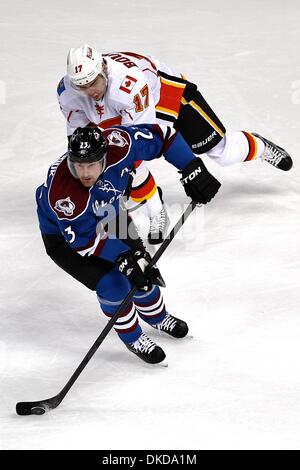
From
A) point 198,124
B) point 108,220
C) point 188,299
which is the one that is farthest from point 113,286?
point 198,124

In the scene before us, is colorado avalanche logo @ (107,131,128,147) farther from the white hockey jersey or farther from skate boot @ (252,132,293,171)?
skate boot @ (252,132,293,171)

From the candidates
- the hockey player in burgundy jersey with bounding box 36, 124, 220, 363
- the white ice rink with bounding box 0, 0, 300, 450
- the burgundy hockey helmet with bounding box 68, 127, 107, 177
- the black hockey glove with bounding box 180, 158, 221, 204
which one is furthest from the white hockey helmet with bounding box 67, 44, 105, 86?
the white ice rink with bounding box 0, 0, 300, 450

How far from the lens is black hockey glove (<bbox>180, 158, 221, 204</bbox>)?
12.2 ft

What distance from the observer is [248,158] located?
490 cm

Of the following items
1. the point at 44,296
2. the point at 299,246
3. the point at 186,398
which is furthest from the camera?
→ the point at 299,246

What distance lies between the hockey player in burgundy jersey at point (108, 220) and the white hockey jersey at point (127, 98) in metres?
0.42

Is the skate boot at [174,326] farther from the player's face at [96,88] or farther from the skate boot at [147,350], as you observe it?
the player's face at [96,88]

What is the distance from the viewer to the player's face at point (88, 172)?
331 cm

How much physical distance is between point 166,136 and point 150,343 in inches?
31.2

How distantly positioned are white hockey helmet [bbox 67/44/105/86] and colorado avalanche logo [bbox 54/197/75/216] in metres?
0.87

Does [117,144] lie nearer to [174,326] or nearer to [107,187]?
[107,187]

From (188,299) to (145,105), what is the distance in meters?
0.83

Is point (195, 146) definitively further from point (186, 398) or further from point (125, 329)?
point (186, 398)
